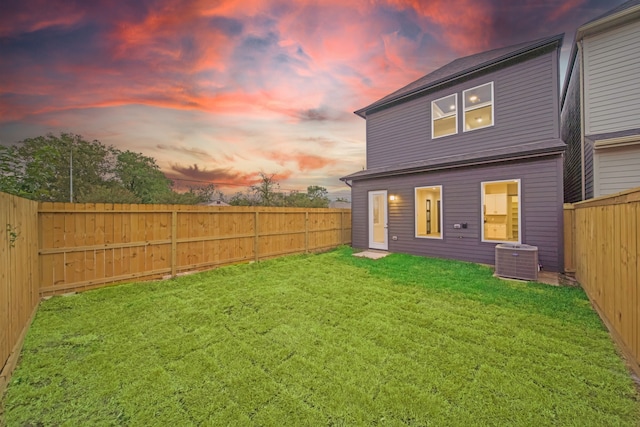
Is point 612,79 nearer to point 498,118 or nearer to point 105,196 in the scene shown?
point 498,118

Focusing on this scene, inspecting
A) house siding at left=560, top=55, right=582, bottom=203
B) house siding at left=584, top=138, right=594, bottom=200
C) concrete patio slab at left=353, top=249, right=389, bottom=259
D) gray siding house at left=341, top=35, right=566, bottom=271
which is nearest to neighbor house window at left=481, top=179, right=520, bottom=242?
gray siding house at left=341, top=35, right=566, bottom=271

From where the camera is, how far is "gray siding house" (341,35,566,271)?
5621 mm

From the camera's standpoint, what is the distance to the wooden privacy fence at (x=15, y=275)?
210 centimetres

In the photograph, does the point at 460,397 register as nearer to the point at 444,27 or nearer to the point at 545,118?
the point at 545,118

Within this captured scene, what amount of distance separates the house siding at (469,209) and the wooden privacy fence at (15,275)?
7973 millimetres

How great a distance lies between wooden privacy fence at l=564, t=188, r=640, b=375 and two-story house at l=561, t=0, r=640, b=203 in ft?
7.04

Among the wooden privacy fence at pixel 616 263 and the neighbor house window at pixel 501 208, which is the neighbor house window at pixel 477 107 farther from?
the wooden privacy fence at pixel 616 263

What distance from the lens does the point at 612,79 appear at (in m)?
5.34

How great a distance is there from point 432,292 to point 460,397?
261 cm

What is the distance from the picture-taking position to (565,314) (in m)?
3.25

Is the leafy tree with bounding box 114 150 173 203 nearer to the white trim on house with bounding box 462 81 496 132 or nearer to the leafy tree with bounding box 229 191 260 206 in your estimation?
the leafy tree with bounding box 229 191 260 206

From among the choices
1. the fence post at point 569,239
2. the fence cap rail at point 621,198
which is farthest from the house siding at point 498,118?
the fence cap rail at point 621,198

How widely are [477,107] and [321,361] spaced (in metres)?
8.14

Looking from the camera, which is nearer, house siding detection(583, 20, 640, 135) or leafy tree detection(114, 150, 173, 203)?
house siding detection(583, 20, 640, 135)
